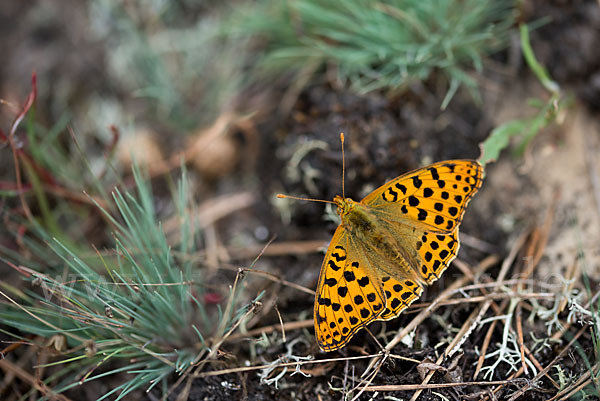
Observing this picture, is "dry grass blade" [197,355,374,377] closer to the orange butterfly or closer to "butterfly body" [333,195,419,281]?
the orange butterfly

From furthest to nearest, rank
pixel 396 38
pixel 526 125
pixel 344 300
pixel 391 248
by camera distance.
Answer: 1. pixel 396 38
2. pixel 526 125
3. pixel 391 248
4. pixel 344 300

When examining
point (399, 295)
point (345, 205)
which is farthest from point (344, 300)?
point (345, 205)

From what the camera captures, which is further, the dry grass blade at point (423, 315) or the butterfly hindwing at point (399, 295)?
the dry grass blade at point (423, 315)

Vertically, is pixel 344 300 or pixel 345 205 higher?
pixel 345 205

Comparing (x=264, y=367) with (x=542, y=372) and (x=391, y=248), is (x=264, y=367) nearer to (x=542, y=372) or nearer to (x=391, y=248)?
(x=391, y=248)

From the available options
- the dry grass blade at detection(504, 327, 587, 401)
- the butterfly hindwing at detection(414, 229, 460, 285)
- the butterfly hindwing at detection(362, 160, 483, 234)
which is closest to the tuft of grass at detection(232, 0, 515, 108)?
the butterfly hindwing at detection(362, 160, 483, 234)

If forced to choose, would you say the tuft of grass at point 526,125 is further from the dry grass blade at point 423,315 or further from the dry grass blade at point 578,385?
the dry grass blade at point 578,385

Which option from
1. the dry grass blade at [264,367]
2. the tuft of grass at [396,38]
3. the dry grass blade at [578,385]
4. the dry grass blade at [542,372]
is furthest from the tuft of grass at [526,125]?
the dry grass blade at [264,367]

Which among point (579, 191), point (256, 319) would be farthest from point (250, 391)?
point (579, 191)
